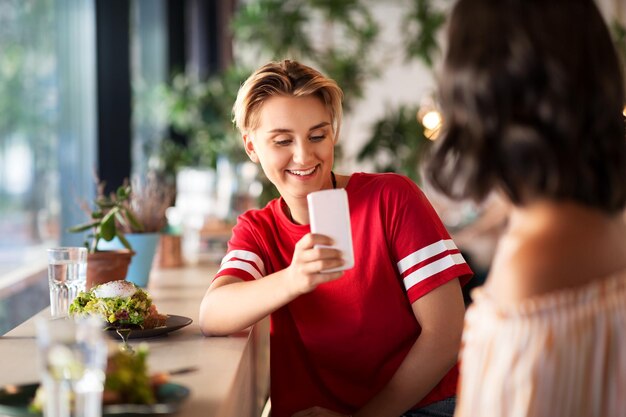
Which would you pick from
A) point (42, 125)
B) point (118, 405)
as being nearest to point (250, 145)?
point (118, 405)

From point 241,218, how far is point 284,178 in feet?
0.64

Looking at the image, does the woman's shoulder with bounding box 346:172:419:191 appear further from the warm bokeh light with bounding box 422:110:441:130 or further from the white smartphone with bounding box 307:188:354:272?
the warm bokeh light with bounding box 422:110:441:130

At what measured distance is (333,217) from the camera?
167 centimetres

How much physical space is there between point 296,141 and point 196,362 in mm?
611

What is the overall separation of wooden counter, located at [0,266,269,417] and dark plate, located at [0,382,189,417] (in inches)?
1.7

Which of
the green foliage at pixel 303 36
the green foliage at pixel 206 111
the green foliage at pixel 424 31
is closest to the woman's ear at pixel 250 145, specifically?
the green foliage at pixel 206 111

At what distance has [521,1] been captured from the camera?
1.22 metres

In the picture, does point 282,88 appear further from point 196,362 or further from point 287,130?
point 196,362

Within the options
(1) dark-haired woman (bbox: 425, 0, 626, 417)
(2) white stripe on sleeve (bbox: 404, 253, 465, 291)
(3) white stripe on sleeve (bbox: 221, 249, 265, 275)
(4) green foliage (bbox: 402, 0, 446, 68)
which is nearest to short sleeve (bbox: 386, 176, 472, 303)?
(2) white stripe on sleeve (bbox: 404, 253, 465, 291)

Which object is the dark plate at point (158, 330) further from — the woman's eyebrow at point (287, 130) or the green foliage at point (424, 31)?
the green foliage at point (424, 31)

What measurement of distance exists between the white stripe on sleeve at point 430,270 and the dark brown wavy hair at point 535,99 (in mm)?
786

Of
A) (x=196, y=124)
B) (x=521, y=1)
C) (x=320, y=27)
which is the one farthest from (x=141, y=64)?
(x=320, y=27)

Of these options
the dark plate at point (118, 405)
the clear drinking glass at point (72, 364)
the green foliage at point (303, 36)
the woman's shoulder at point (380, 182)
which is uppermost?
the green foliage at point (303, 36)

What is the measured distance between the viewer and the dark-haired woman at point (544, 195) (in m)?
1.18
